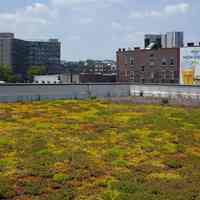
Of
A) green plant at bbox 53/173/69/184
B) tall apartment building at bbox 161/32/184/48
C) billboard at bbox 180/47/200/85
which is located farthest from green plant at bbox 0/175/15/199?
tall apartment building at bbox 161/32/184/48

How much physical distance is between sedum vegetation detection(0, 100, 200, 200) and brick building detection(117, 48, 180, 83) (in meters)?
69.7

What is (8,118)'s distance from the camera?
84.0ft

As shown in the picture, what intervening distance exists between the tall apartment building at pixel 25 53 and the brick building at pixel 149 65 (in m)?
48.8

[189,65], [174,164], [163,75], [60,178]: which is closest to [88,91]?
[189,65]

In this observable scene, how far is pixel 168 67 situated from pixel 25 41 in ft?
263

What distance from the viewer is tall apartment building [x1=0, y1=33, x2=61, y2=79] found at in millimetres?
150875

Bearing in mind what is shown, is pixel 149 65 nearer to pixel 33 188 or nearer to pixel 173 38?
pixel 173 38

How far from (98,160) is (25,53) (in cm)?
14759

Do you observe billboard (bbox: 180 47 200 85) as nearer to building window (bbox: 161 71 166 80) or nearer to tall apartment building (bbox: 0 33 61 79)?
building window (bbox: 161 71 166 80)

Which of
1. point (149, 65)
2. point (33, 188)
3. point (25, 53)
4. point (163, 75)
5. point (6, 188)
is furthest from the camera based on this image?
point (25, 53)

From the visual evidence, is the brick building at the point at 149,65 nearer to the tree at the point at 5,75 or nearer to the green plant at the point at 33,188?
the tree at the point at 5,75

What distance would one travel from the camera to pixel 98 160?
14109 mm

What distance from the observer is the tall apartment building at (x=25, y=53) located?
150875 mm

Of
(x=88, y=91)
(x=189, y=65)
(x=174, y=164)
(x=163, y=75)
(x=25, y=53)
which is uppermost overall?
(x=25, y=53)
